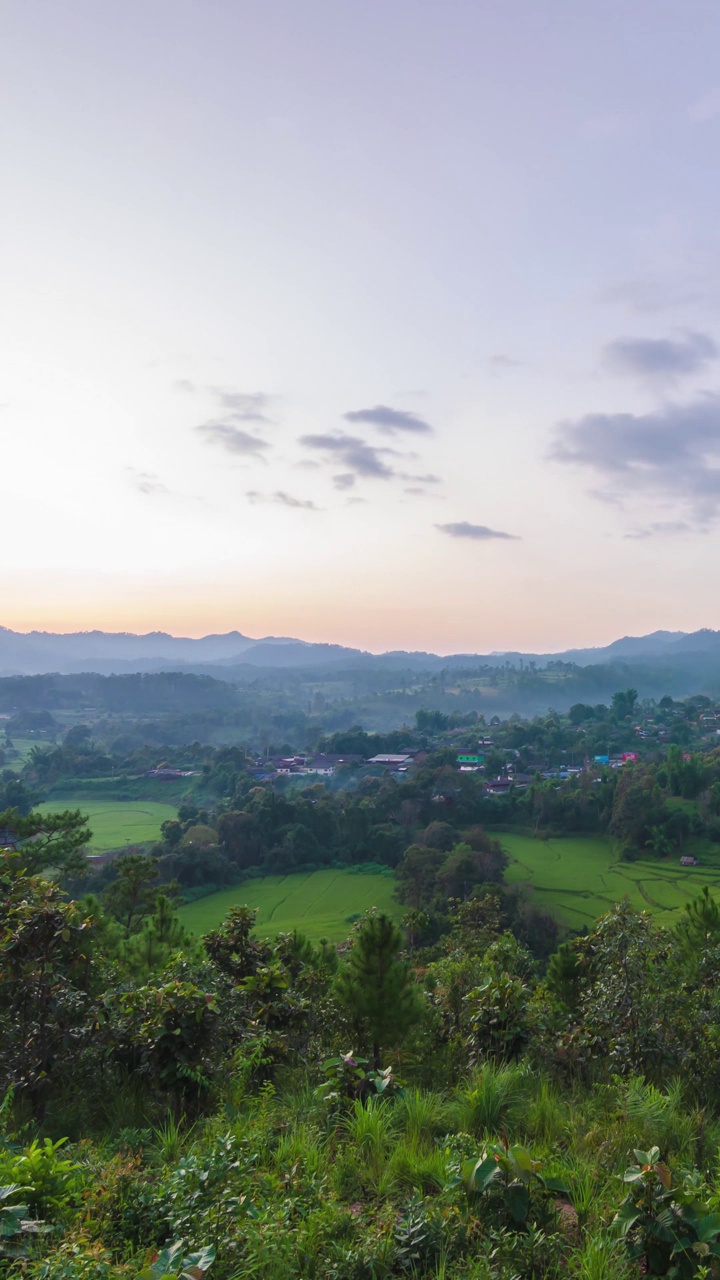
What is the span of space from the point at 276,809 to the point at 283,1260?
153ft

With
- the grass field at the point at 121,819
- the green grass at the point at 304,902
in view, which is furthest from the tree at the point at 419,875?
the grass field at the point at 121,819

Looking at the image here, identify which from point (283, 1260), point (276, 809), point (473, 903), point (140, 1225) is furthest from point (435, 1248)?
point (276, 809)

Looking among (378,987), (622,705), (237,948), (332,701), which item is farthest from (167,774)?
(332,701)

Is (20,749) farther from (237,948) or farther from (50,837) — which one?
(237,948)

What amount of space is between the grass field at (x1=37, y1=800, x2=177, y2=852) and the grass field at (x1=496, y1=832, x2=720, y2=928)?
87.3ft

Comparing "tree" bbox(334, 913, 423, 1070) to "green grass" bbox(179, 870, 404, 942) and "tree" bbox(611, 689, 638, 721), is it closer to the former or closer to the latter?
"green grass" bbox(179, 870, 404, 942)

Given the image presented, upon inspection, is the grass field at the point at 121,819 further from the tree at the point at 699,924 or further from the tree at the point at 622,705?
the tree at the point at 622,705

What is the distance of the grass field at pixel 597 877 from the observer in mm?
→ 33000

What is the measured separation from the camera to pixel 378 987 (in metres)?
7.88

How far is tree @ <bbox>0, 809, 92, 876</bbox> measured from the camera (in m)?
17.6

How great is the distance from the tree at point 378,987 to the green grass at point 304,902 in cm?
2229

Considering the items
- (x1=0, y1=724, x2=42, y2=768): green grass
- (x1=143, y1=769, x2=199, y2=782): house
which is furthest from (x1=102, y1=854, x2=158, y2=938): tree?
(x1=0, y1=724, x2=42, y2=768): green grass

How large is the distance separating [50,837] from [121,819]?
4328cm

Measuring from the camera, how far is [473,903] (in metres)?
20.0
